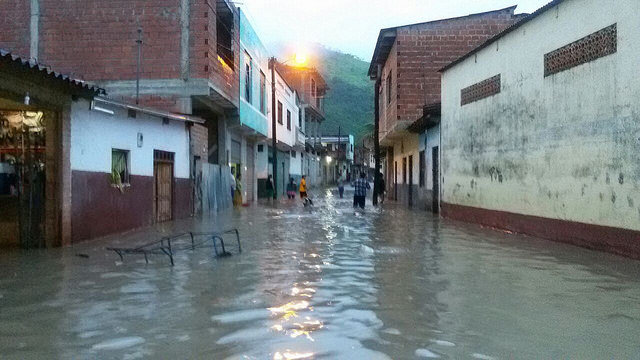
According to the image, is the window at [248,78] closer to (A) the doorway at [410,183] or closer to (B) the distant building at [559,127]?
(A) the doorway at [410,183]

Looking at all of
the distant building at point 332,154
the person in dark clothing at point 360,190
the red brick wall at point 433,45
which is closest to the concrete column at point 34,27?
the red brick wall at point 433,45

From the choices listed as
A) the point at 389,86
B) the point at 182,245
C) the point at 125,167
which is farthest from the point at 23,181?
the point at 389,86

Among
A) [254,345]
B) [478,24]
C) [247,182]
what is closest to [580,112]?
[254,345]

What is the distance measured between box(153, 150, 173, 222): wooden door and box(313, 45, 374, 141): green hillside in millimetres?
69921

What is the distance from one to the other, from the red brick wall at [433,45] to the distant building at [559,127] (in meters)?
5.64

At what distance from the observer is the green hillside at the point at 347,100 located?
10069cm

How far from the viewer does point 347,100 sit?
113125 millimetres

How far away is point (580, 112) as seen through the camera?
10.5 metres

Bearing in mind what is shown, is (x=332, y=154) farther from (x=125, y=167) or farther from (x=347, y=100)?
(x=125, y=167)

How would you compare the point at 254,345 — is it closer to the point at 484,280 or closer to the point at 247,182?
the point at 484,280

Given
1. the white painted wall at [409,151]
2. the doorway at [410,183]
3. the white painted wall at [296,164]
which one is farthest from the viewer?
the white painted wall at [296,164]

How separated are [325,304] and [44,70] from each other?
6199 mm

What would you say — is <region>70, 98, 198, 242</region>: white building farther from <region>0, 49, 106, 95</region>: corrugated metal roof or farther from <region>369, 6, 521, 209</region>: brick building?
<region>369, 6, 521, 209</region>: brick building

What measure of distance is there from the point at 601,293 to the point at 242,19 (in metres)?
18.6
